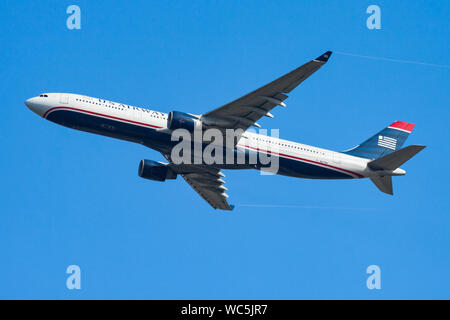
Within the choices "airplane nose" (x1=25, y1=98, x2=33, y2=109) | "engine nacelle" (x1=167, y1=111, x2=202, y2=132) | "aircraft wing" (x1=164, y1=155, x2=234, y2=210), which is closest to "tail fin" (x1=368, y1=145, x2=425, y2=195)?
"aircraft wing" (x1=164, y1=155, x2=234, y2=210)

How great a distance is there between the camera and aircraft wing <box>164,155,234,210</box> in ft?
184

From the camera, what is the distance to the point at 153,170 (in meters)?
56.4

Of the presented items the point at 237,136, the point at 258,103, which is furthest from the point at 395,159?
the point at 237,136

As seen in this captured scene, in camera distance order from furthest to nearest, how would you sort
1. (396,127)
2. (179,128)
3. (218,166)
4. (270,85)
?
(396,127), (218,166), (179,128), (270,85)

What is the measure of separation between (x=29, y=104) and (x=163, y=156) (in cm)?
1155

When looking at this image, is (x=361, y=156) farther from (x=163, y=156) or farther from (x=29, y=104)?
(x=29, y=104)

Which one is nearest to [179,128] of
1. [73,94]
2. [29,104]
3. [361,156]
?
[73,94]

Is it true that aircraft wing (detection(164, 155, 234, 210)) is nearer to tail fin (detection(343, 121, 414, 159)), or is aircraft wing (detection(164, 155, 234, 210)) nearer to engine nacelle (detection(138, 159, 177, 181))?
engine nacelle (detection(138, 159, 177, 181))

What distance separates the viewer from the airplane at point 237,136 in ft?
159

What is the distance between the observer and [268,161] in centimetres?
5206

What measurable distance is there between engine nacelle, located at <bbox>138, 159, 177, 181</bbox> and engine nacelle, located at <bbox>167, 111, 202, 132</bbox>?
804 centimetres

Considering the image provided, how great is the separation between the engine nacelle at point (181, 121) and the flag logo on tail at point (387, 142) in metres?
17.7

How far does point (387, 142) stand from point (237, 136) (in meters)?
15.2

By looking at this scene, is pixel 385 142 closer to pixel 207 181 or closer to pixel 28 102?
pixel 207 181
